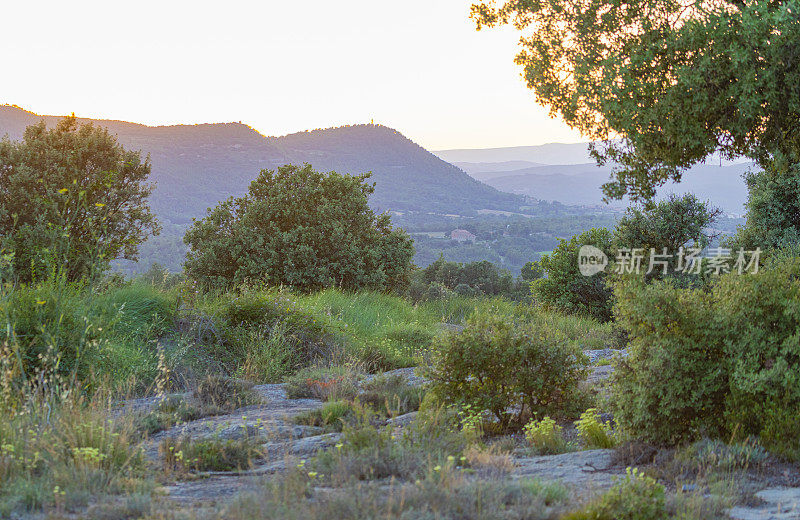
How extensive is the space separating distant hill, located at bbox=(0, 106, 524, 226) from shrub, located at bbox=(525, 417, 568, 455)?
221 feet

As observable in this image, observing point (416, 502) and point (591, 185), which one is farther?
point (591, 185)

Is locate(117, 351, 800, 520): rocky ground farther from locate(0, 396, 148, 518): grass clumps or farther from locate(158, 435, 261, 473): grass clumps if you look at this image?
locate(0, 396, 148, 518): grass clumps

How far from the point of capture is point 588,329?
14648 mm

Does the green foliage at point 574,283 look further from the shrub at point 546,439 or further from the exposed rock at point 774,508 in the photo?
the exposed rock at point 774,508

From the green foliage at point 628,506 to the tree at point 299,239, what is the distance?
43.1ft

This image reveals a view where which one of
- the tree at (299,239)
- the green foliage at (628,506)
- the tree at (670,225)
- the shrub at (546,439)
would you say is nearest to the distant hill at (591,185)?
the tree at (670,225)

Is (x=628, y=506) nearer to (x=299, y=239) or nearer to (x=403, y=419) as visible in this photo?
(x=403, y=419)

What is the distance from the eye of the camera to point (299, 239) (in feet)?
55.5

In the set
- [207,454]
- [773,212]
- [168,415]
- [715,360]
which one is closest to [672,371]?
[715,360]

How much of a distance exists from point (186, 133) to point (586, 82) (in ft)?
329

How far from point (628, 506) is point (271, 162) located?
99833mm

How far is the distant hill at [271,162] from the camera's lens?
81.2m

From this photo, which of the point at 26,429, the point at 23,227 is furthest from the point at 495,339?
the point at 23,227

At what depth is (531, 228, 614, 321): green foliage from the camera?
1734 cm
